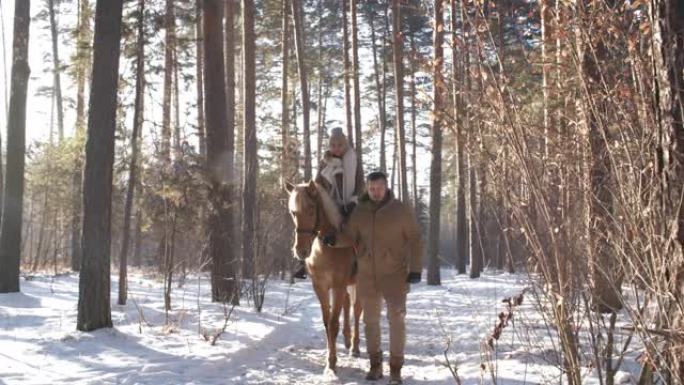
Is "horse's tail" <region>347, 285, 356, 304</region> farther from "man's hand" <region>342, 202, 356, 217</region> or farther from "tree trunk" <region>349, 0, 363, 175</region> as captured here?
"tree trunk" <region>349, 0, 363, 175</region>

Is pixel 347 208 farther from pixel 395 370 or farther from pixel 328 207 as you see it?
pixel 395 370

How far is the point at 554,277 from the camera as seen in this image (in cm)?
328

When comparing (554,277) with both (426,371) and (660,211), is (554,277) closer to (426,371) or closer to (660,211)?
(660,211)

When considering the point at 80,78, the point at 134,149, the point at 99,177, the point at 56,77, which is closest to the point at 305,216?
the point at 99,177

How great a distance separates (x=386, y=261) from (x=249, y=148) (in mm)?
7866

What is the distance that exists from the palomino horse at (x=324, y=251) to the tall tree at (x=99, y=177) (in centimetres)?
278

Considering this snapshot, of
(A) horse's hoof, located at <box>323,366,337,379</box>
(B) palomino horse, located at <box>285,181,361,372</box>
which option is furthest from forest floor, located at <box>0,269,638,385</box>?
(B) palomino horse, located at <box>285,181,361,372</box>

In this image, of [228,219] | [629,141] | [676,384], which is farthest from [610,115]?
[228,219]

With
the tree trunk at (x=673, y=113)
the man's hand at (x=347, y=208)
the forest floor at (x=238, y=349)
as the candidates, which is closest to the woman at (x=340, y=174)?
the man's hand at (x=347, y=208)

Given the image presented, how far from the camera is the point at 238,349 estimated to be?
681 centimetres

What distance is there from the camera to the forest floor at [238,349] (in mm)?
5520

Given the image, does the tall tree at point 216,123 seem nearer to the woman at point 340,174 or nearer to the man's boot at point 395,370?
the woman at point 340,174

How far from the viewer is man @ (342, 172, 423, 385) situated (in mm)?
5617

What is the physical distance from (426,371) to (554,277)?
3.21 meters
